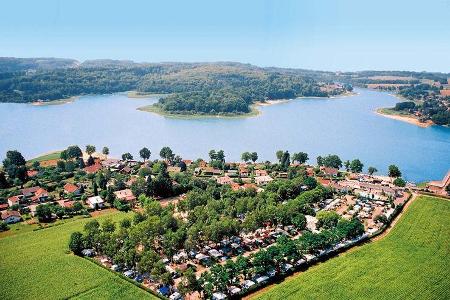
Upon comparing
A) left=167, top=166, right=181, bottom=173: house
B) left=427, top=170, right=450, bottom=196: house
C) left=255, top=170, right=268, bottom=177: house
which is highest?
left=427, top=170, right=450, bottom=196: house

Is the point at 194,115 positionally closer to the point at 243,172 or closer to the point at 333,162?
the point at 243,172

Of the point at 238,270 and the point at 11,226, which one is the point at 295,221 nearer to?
the point at 238,270

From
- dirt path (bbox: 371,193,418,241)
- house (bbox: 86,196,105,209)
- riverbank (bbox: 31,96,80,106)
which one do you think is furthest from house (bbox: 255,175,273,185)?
riverbank (bbox: 31,96,80,106)

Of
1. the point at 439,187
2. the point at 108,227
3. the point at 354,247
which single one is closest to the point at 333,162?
the point at 439,187

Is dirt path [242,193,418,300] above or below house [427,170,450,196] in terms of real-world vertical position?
below

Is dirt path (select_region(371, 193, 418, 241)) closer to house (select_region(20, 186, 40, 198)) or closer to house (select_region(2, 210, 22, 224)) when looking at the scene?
house (select_region(2, 210, 22, 224))

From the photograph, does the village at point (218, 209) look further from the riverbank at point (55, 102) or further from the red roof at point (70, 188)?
→ the riverbank at point (55, 102)

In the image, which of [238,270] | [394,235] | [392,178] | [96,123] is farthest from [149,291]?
[96,123]
